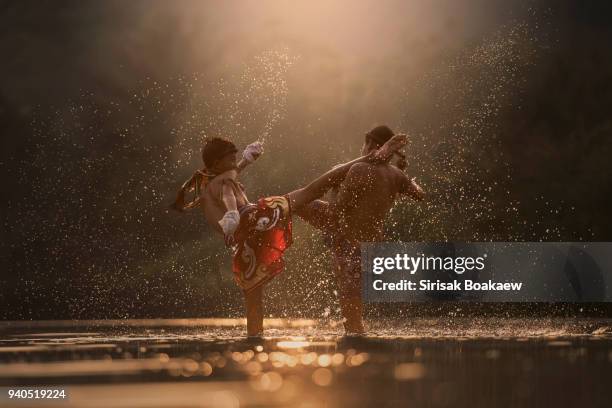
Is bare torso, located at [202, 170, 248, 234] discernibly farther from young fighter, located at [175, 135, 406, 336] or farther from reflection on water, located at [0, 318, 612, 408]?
reflection on water, located at [0, 318, 612, 408]

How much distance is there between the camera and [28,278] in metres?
24.5

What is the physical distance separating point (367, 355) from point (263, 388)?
2.43m

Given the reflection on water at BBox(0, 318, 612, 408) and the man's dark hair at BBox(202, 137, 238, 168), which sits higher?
the man's dark hair at BBox(202, 137, 238, 168)

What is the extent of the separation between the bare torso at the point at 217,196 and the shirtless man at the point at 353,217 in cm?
65

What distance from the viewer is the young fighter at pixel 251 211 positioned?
12.0m

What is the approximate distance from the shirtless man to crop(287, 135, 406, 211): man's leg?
0.25 feet

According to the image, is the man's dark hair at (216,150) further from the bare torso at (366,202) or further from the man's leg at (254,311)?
the man's leg at (254,311)

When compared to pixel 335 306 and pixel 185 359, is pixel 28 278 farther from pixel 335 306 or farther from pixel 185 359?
pixel 185 359

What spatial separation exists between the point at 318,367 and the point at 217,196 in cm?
388

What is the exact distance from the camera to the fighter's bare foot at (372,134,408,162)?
1245 cm

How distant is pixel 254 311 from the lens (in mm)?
12203

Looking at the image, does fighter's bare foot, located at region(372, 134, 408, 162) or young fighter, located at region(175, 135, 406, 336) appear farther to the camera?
fighter's bare foot, located at region(372, 134, 408, 162)

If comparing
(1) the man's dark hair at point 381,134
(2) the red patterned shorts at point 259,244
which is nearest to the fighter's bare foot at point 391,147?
(1) the man's dark hair at point 381,134

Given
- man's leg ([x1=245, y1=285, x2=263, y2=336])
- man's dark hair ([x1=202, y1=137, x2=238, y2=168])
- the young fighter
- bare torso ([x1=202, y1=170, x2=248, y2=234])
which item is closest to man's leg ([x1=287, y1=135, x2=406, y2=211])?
the young fighter
